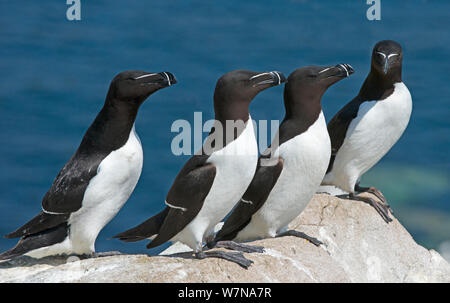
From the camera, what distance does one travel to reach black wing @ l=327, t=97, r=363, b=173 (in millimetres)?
8812

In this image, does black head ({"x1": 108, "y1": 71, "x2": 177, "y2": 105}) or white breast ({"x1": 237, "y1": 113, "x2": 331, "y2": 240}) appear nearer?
black head ({"x1": 108, "y1": 71, "x2": 177, "y2": 105})

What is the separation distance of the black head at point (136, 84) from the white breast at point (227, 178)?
30.1 inches

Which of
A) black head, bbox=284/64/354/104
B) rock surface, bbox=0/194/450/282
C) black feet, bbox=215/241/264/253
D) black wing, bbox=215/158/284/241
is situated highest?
black head, bbox=284/64/354/104

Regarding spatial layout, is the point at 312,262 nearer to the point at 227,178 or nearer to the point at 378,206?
the point at 227,178

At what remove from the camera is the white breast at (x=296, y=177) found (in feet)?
24.8

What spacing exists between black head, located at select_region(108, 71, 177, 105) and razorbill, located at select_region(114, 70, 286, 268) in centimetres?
50

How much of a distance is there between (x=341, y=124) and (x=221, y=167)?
2311 mm

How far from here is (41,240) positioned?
24.8 ft

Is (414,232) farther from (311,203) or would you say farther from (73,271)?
(73,271)

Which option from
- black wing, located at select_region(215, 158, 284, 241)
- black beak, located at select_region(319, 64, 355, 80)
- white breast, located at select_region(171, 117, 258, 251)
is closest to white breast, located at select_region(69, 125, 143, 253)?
white breast, located at select_region(171, 117, 258, 251)

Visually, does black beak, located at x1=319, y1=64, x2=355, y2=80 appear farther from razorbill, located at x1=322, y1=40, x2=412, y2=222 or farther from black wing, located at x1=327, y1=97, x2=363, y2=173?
black wing, located at x1=327, y1=97, x2=363, y2=173

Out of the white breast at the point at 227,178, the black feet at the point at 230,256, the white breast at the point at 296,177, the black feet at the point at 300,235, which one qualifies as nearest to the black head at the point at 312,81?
the white breast at the point at 296,177

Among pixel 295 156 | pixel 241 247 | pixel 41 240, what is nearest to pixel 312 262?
pixel 241 247

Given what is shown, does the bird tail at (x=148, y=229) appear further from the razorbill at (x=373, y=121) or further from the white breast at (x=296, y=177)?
the razorbill at (x=373, y=121)
